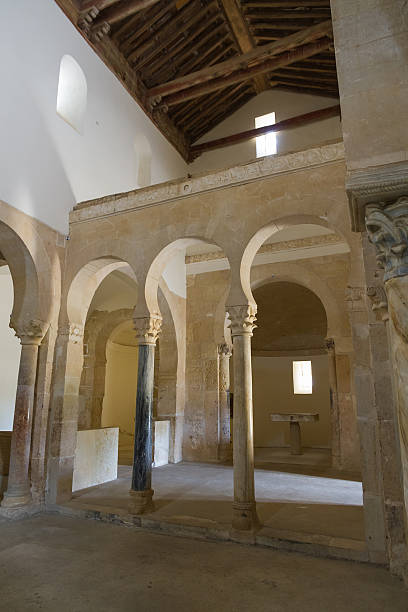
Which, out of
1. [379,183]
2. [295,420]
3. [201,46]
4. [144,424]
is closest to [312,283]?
[295,420]

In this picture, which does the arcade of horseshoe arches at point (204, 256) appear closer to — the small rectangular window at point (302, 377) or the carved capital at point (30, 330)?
the carved capital at point (30, 330)

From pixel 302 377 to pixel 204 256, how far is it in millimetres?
6008

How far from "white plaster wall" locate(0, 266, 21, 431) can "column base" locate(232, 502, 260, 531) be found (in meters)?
6.67

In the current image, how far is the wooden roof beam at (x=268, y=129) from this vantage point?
1102 cm

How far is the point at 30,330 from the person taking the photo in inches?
234

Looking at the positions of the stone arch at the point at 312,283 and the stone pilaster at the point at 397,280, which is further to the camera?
the stone arch at the point at 312,283

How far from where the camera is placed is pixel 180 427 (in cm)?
925

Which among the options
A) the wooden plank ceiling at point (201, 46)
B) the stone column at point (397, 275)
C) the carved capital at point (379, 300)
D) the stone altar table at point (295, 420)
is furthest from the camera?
the stone altar table at point (295, 420)

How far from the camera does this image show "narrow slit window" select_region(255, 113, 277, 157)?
11680 millimetres

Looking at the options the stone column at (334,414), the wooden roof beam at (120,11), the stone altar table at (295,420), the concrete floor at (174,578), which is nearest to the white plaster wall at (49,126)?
the wooden roof beam at (120,11)

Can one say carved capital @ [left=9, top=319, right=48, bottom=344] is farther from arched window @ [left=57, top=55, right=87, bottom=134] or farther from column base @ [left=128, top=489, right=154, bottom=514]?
arched window @ [left=57, top=55, right=87, bottom=134]

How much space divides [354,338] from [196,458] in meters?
5.83

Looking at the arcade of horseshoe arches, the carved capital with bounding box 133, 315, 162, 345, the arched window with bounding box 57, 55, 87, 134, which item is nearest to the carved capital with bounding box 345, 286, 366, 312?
the arcade of horseshoe arches

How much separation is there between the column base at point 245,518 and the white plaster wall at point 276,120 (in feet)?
27.7
